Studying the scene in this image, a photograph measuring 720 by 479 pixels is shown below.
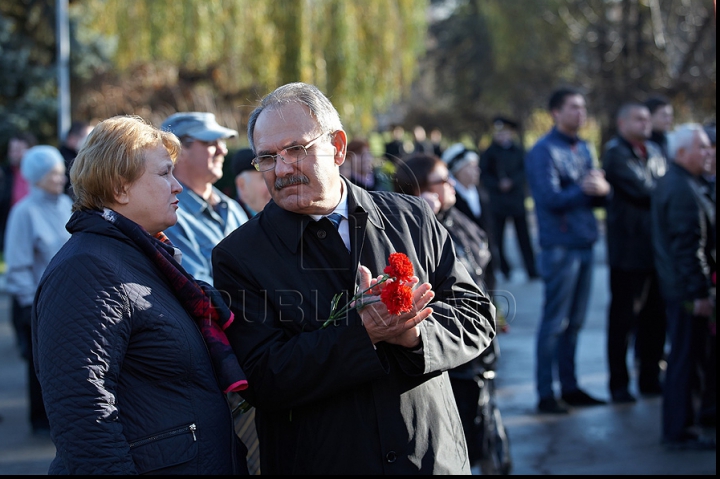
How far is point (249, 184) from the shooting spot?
5.18 meters

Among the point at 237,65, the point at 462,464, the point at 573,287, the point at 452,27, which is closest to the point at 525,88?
the point at 452,27

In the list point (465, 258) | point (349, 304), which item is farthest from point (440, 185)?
point (349, 304)

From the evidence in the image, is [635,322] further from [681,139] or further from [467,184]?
[681,139]

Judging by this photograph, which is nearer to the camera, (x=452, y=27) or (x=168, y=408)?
(x=168, y=408)

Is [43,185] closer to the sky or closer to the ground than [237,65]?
closer to the ground

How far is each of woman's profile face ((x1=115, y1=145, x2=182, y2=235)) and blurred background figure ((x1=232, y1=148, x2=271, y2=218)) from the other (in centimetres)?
212

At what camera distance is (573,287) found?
22.5 feet

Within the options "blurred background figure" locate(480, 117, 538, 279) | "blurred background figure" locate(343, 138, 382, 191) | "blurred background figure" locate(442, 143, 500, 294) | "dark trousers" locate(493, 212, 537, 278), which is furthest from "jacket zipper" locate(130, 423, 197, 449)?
"blurred background figure" locate(480, 117, 538, 279)

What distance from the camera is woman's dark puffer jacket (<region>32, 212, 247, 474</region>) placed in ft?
7.93

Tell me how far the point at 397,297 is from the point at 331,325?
0.32 metres

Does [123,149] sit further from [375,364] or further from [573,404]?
[573,404]

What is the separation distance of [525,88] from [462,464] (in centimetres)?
2636

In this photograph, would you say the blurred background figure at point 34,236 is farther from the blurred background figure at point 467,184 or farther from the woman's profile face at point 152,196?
the woman's profile face at point 152,196

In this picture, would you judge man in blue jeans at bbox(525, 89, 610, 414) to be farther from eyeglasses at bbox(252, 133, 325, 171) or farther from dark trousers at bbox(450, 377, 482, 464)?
eyeglasses at bbox(252, 133, 325, 171)
